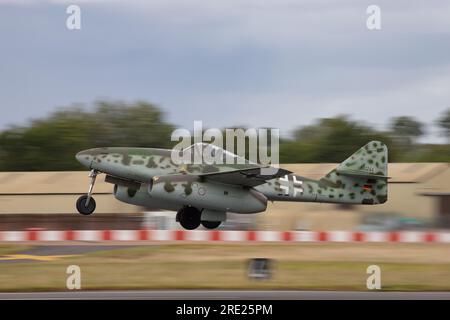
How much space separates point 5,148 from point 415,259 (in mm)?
30785

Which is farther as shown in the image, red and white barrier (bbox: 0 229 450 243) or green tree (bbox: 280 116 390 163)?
green tree (bbox: 280 116 390 163)

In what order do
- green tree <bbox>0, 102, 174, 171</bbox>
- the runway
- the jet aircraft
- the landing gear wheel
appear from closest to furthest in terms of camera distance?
the runway → the jet aircraft → the landing gear wheel → green tree <bbox>0, 102, 174, 171</bbox>

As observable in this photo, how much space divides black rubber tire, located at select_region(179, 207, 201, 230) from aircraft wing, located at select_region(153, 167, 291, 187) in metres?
0.92

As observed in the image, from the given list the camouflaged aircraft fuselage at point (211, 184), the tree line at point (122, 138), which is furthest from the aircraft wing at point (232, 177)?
the tree line at point (122, 138)

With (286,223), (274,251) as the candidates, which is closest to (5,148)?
(286,223)

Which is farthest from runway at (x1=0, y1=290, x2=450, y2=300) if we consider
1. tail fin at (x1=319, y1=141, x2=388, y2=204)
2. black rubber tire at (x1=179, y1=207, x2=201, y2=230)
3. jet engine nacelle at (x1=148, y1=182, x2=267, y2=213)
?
tail fin at (x1=319, y1=141, x2=388, y2=204)

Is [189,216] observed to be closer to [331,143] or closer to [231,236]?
[231,236]

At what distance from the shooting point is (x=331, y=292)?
13688 millimetres

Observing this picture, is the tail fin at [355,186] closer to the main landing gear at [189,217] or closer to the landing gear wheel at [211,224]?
the landing gear wheel at [211,224]

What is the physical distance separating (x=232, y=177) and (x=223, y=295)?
4279 millimetres

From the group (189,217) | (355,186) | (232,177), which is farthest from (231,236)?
(355,186)

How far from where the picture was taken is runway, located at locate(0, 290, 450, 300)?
42.6 feet

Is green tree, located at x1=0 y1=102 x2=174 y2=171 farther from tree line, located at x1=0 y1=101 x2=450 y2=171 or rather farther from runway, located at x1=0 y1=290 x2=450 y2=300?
runway, located at x1=0 y1=290 x2=450 y2=300
